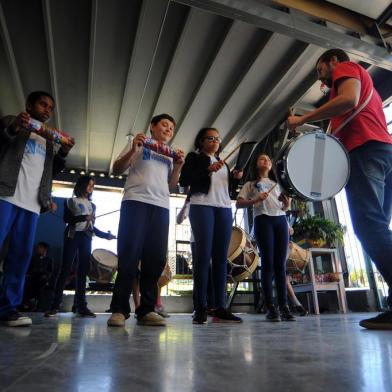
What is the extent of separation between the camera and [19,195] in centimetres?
198

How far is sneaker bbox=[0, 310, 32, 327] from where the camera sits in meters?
1.79

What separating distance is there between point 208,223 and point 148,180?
536mm

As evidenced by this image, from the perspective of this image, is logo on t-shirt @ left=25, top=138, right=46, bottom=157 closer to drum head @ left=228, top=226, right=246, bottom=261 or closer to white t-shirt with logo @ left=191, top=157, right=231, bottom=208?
white t-shirt with logo @ left=191, top=157, right=231, bottom=208

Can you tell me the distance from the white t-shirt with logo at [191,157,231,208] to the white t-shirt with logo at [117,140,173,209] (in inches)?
11.2

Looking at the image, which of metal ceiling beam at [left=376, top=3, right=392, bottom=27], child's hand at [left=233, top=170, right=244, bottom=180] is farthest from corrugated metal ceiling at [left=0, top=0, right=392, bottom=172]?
child's hand at [left=233, top=170, right=244, bottom=180]

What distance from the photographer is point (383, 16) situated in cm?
403

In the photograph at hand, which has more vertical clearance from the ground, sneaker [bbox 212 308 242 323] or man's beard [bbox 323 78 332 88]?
man's beard [bbox 323 78 332 88]

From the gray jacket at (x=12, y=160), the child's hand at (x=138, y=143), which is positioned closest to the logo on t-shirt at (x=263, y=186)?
the child's hand at (x=138, y=143)

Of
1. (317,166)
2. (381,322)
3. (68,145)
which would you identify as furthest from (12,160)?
(381,322)

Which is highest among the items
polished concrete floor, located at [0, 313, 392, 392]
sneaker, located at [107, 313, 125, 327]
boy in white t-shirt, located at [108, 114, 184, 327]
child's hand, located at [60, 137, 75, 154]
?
child's hand, located at [60, 137, 75, 154]

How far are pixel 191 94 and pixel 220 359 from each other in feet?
17.0

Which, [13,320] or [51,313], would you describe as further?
[51,313]

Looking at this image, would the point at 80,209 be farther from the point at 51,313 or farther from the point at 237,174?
the point at 237,174

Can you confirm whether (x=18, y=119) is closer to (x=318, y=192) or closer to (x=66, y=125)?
(x=318, y=192)
